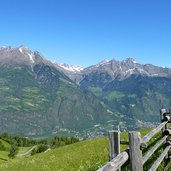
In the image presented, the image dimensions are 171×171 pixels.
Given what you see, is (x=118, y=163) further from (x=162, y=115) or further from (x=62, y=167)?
(x=62, y=167)

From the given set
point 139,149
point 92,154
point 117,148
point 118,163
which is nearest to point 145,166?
point 117,148

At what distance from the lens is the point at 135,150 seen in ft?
38.7

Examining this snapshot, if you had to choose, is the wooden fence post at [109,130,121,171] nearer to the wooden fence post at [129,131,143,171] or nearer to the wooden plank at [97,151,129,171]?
the wooden fence post at [129,131,143,171]

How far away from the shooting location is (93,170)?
19766mm

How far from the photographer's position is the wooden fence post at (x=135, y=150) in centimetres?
1170

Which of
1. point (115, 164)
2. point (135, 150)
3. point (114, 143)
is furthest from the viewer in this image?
point (114, 143)

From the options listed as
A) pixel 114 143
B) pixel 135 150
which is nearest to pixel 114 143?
pixel 114 143

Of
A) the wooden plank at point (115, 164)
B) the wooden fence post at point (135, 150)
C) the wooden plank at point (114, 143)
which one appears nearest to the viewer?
the wooden plank at point (115, 164)

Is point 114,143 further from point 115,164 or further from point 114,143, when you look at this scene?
point 115,164

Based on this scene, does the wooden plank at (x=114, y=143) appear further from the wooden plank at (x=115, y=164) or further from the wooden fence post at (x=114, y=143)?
the wooden plank at (x=115, y=164)

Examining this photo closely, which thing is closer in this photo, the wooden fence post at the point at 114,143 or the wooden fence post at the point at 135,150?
the wooden fence post at the point at 135,150

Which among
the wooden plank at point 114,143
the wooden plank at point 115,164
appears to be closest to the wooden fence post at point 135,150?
the wooden plank at point 115,164

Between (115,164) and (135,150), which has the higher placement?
(135,150)

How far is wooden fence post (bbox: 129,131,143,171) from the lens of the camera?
11.7m
